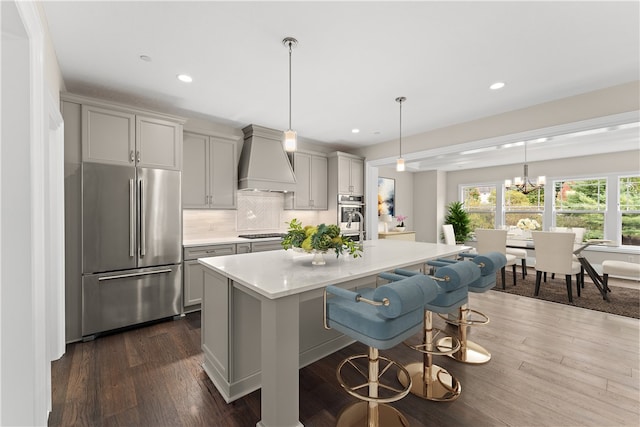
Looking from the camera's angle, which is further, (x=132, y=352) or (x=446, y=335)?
(x=446, y=335)

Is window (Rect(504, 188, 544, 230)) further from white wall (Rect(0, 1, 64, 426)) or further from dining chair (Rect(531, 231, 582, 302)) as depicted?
white wall (Rect(0, 1, 64, 426))

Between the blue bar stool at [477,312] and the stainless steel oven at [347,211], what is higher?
the stainless steel oven at [347,211]

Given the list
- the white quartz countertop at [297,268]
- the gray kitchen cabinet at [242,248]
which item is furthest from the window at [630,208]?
the gray kitchen cabinet at [242,248]

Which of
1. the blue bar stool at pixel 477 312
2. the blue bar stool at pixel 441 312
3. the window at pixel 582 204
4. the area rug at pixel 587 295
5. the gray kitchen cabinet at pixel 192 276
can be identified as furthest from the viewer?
the window at pixel 582 204

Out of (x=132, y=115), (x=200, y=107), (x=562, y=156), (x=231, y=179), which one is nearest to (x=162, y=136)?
(x=132, y=115)

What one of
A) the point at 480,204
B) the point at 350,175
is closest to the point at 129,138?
the point at 350,175

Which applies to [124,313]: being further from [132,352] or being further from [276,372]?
[276,372]

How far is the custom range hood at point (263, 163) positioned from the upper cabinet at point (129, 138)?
102 cm

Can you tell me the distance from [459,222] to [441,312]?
6.70 m

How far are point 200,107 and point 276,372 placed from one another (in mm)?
3442

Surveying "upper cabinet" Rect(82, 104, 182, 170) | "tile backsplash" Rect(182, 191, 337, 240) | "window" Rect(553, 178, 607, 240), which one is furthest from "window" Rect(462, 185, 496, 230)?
"upper cabinet" Rect(82, 104, 182, 170)

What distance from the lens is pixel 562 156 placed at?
617 centimetres

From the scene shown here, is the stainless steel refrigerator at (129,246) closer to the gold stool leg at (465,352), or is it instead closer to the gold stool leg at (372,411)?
the gold stool leg at (372,411)

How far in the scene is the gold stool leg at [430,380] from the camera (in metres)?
1.94
